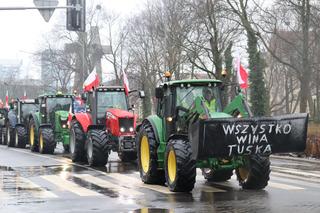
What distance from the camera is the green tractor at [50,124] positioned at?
2412cm

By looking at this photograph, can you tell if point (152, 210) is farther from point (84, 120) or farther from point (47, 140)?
point (47, 140)

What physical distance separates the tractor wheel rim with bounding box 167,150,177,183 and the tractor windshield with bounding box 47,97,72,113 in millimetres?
14060

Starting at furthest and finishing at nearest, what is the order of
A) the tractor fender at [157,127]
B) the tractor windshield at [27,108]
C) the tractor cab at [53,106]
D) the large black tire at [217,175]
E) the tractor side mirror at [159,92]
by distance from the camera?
the tractor windshield at [27,108], the tractor cab at [53,106], the large black tire at [217,175], the tractor fender at [157,127], the tractor side mirror at [159,92]

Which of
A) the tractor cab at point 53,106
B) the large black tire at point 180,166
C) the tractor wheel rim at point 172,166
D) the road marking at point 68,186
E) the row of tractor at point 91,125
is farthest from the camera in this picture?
the tractor cab at point 53,106

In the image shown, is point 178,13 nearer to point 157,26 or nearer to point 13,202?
point 157,26

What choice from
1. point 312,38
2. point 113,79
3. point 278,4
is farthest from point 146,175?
point 113,79

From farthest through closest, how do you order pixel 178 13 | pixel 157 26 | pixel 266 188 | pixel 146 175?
1. pixel 157 26
2. pixel 178 13
3. pixel 146 175
4. pixel 266 188

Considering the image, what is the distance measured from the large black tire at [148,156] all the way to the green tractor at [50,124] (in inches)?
393

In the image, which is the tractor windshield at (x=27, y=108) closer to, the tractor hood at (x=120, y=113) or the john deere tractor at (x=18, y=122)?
the john deere tractor at (x=18, y=122)

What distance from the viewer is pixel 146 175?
45.7 ft

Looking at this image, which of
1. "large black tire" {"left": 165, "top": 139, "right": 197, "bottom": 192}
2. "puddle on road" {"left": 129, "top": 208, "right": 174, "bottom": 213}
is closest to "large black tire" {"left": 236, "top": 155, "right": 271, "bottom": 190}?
"large black tire" {"left": 165, "top": 139, "right": 197, "bottom": 192}

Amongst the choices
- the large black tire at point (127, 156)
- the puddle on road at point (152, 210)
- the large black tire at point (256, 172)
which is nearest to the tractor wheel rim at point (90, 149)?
the large black tire at point (127, 156)

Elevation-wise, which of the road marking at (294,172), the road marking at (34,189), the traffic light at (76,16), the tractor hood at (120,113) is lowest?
the road marking at (294,172)

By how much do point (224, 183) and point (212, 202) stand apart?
309 cm
